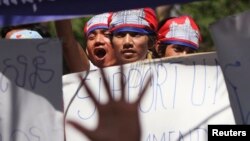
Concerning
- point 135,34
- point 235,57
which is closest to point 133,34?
point 135,34

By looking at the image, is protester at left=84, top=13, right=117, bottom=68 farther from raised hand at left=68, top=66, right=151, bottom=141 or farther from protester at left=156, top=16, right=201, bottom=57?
raised hand at left=68, top=66, right=151, bottom=141

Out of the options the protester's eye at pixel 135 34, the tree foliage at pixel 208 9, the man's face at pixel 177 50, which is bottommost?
the protester's eye at pixel 135 34

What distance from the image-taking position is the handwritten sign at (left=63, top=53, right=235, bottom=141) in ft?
13.1

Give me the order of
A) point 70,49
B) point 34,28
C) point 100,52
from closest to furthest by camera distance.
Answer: point 70,49 < point 100,52 < point 34,28

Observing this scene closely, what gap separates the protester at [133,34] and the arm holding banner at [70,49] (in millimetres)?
180

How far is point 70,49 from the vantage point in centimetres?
416

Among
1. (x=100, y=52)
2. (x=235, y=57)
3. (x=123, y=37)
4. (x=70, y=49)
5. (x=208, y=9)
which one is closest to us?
(x=235, y=57)

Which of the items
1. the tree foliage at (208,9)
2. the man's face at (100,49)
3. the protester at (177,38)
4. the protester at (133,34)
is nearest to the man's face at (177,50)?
the protester at (177,38)

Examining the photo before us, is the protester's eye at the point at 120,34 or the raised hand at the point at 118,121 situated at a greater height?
the protester's eye at the point at 120,34

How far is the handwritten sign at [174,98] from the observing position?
3986mm

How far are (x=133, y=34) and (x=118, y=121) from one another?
62 centimetres

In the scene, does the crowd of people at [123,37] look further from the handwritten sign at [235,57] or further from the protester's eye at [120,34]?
the handwritten sign at [235,57]

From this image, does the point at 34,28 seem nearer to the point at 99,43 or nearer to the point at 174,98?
the point at 99,43

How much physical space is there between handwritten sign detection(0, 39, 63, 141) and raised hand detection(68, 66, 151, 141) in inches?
6.2
